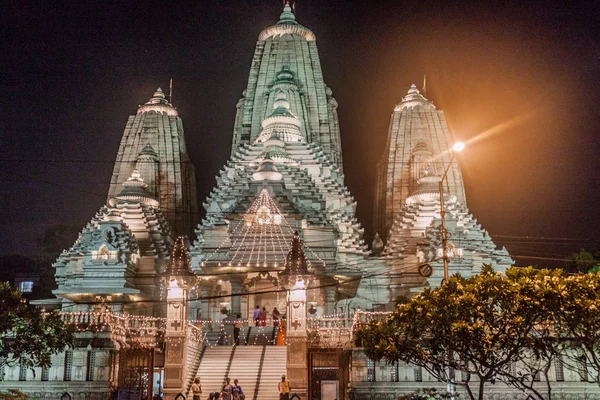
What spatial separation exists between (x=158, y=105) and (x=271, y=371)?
51189 mm

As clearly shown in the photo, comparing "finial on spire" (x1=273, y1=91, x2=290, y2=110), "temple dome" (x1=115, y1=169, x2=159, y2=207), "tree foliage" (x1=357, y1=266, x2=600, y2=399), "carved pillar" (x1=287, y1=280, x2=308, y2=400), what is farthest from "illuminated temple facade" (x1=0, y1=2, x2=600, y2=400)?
"tree foliage" (x1=357, y1=266, x2=600, y2=399)

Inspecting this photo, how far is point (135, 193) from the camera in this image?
53156 millimetres

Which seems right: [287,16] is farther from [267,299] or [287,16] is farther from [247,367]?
[247,367]

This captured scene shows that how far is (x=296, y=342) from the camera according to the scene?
1032 inches

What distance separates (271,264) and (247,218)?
189 inches

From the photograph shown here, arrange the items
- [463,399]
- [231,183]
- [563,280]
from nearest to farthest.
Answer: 1. [563,280]
2. [463,399]
3. [231,183]

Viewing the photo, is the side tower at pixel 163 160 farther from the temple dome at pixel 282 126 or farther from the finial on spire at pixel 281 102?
the temple dome at pixel 282 126

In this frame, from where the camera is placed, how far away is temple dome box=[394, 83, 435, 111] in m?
70.7

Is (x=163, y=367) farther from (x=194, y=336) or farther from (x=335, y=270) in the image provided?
(x=335, y=270)

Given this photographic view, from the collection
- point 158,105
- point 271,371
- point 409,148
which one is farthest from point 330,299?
point 158,105

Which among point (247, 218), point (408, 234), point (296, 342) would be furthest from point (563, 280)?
point (408, 234)

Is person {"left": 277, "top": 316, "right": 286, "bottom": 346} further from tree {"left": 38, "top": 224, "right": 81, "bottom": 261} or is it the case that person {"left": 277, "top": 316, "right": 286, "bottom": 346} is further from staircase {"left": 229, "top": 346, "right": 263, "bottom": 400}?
tree {"left": 38, "top": 224, "right": 81, "bottom": 261}

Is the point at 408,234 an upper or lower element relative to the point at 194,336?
upper

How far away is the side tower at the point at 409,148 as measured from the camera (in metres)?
67.2
